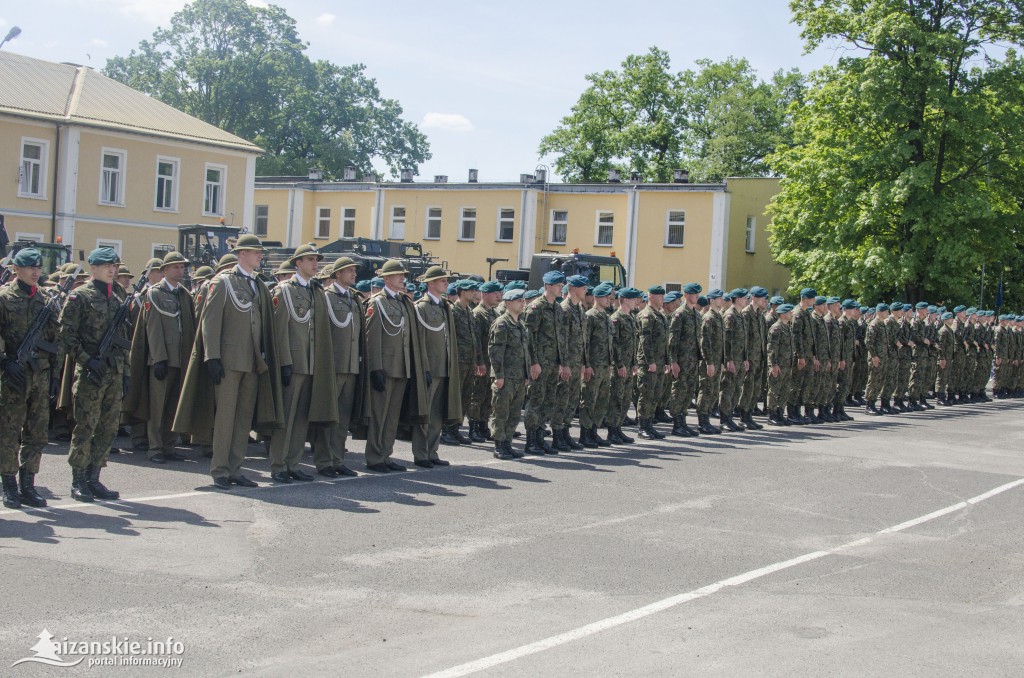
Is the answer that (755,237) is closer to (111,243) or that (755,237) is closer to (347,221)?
(347,221)

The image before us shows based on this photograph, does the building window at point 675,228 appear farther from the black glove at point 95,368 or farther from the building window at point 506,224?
the black glove at point 95,368

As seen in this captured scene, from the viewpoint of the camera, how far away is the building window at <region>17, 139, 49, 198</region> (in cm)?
3612

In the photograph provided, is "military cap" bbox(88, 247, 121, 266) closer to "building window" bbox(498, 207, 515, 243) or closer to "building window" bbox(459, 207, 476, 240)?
"building window" bbox(498, 207, 515, 243)

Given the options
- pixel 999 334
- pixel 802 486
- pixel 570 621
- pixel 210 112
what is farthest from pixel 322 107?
pixel 570 621

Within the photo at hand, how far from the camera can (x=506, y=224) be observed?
48156 mm

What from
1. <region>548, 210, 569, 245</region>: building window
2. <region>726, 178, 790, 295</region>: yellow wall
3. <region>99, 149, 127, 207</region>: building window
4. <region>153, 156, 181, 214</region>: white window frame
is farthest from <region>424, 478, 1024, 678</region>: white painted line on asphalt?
<region>548, 210, 569, 245</region>: building window

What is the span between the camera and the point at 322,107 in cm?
7181

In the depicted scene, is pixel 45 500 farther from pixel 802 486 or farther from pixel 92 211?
pixel 92 211

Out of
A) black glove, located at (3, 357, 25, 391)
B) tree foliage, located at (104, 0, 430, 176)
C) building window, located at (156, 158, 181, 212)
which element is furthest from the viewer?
tree foliage, located at (104, 0, 430, 176)

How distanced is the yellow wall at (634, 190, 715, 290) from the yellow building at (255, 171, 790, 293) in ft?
0.13

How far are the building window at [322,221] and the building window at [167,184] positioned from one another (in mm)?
12580

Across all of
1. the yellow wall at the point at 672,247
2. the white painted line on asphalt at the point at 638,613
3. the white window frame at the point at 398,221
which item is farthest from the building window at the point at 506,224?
the white painted line on asphalt at the point at 638,613

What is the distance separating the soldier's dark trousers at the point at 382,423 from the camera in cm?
1120

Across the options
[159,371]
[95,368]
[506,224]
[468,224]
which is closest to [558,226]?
[506,224]
